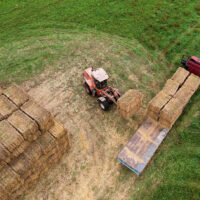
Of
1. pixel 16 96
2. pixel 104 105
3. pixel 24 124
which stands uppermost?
pixel 16 96

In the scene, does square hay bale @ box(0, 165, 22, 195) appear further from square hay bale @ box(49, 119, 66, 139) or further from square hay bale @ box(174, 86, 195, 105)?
square hay bale @ box(174, 86, 195, 105)

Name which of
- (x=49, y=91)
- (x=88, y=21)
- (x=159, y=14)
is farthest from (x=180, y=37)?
(x=49, y=91)

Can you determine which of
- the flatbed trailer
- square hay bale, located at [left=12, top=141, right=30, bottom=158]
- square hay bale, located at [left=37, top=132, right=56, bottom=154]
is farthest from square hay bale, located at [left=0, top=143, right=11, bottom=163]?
the flatbed trailer

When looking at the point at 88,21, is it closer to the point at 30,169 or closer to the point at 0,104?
the point at 0,104

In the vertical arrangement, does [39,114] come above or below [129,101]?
above

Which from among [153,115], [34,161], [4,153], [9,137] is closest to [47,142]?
[34,161]

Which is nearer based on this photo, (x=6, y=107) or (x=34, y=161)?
(x=34, y=161)

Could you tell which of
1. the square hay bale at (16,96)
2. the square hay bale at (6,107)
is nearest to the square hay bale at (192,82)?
the square hay bale at (16,96)

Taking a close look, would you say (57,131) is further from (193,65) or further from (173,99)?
(193,65)
